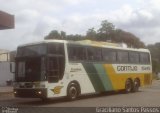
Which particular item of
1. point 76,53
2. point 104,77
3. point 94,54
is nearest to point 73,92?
point 76,53

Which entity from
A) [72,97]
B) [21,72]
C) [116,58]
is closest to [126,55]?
[116,58]

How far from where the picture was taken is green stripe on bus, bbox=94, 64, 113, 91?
2415 centimetres

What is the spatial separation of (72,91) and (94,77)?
105 inches

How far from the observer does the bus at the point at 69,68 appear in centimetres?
1988

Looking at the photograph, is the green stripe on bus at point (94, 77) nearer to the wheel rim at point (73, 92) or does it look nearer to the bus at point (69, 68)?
the bus at point (69, 68)

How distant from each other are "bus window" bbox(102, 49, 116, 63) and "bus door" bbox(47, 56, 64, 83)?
4.79 m

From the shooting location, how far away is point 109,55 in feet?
83.6

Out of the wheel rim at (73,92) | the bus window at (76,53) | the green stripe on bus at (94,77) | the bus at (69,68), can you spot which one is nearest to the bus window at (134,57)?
the bus at (69,68)

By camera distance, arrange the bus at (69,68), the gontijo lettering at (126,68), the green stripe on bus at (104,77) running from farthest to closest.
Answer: the gontijo lettering at (126,68) → the green stripe on bus at (104,77) → the bus at (69,68)

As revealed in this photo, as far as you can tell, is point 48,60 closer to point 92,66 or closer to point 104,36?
point 92,66

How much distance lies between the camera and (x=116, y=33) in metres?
69.6

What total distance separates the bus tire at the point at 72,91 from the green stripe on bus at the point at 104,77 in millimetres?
2409

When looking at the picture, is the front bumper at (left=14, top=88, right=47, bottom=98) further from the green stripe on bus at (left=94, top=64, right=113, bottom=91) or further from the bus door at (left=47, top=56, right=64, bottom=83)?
the green stripe on bus at (left=94, top=64, right=113, bottom=91)

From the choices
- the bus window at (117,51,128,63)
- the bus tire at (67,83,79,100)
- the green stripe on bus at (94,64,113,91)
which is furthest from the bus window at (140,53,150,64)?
the bus tire at (67,83,79,100)
